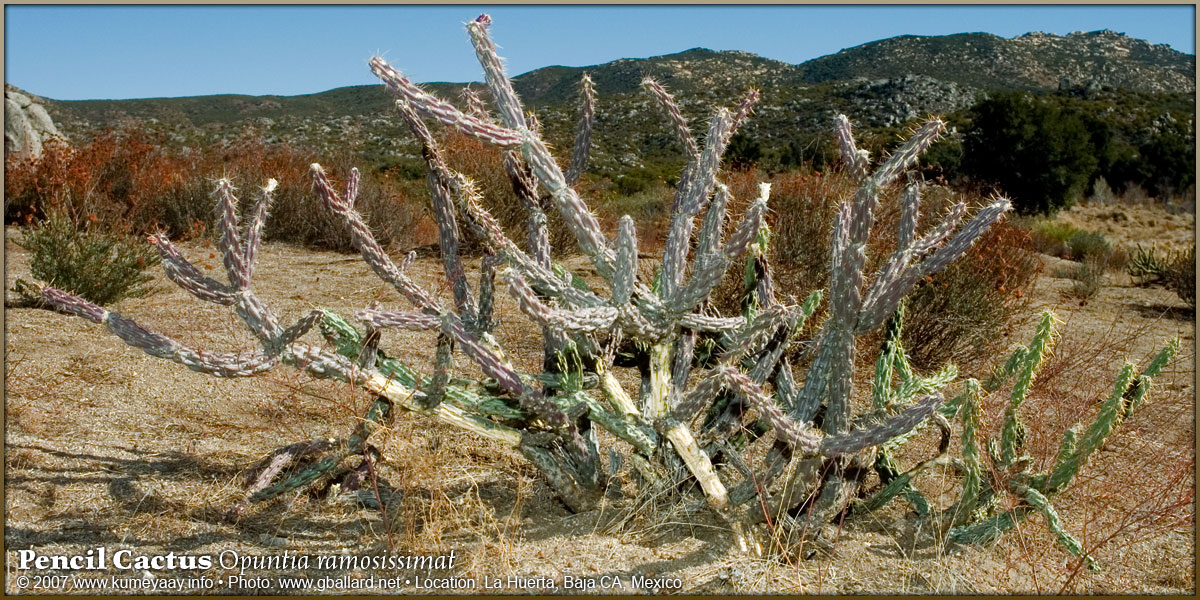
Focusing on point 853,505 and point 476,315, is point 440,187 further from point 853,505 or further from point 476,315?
point 853,505

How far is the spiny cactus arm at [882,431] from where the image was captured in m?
2.89

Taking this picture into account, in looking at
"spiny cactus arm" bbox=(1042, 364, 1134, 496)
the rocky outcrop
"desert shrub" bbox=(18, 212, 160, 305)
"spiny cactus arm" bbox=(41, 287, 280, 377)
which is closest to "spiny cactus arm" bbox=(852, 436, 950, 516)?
"spiny cactus arm" bbox=(1042, 364, 1134, 496)

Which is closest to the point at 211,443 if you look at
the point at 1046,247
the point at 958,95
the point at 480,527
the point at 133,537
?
the point at 133,537

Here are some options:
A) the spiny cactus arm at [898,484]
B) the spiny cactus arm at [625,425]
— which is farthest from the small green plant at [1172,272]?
the spiny cactus arm at [625,425]

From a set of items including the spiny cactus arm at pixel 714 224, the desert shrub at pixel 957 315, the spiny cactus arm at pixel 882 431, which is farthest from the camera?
the desert shrub at pixel 957 315

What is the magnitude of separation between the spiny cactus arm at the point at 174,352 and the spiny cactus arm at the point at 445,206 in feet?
2.48

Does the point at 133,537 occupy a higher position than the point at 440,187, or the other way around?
the point at 440,187

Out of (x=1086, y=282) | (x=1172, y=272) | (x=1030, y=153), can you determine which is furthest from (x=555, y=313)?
(x=1030, y=153)

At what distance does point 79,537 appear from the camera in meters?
3.31

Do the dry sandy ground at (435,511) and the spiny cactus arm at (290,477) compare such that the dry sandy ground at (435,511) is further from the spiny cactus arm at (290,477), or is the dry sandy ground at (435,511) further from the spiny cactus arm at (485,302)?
the spiny cactus arm at (485,302)

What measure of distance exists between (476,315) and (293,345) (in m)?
0.76

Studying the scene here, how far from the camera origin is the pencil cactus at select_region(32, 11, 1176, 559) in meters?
3.04

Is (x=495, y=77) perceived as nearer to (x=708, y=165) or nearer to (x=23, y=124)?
(x=708, y=165)

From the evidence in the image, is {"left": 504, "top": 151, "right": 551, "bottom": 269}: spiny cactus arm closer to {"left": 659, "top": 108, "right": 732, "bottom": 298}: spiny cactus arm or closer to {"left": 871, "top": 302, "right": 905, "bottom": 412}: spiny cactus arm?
{"left": 659, "top": 108, "right": 732, "bottom": 298}: spiny cactus arm
